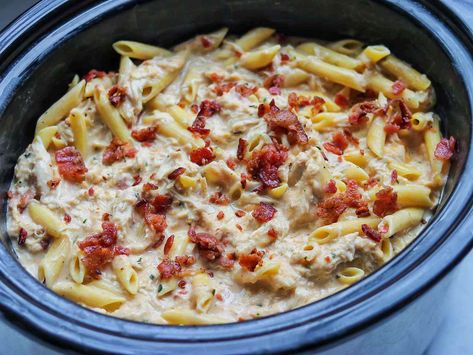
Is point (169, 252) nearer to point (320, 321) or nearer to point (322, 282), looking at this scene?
point (322, 282)

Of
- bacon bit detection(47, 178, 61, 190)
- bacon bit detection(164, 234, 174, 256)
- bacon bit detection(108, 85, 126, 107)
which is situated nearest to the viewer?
bacon bit detection(164, 234, 174, 256)

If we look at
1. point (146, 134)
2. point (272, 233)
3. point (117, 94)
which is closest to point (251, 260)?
point (272, 233)

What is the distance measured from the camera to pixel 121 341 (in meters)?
2.35

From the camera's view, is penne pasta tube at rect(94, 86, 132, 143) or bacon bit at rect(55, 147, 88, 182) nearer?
bacon bit at rect(55, 147, 88, 182)

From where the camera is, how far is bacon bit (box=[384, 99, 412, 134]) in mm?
3260

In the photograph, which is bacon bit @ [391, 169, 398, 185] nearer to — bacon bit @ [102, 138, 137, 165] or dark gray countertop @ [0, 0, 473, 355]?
dark gray countertop @ [0, 0, 473, 355]

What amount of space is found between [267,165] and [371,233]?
515mm

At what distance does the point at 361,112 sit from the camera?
10.8 feet

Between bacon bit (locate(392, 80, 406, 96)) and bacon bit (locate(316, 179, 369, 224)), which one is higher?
bacon bit (locate(392, 80, 406, 96))

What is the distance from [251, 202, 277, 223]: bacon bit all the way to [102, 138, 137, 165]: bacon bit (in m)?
0.60

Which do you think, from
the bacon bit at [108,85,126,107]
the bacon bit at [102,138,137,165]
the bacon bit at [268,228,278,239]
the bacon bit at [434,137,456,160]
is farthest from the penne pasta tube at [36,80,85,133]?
the bacon bit at [434,137,456,160]

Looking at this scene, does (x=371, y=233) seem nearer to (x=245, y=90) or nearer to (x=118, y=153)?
(x=245, y=90)

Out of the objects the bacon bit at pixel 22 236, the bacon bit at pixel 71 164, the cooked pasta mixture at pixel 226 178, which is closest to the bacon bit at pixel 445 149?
the cooked pasta mixture at pixel 226 178

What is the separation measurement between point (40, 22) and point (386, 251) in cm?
175
